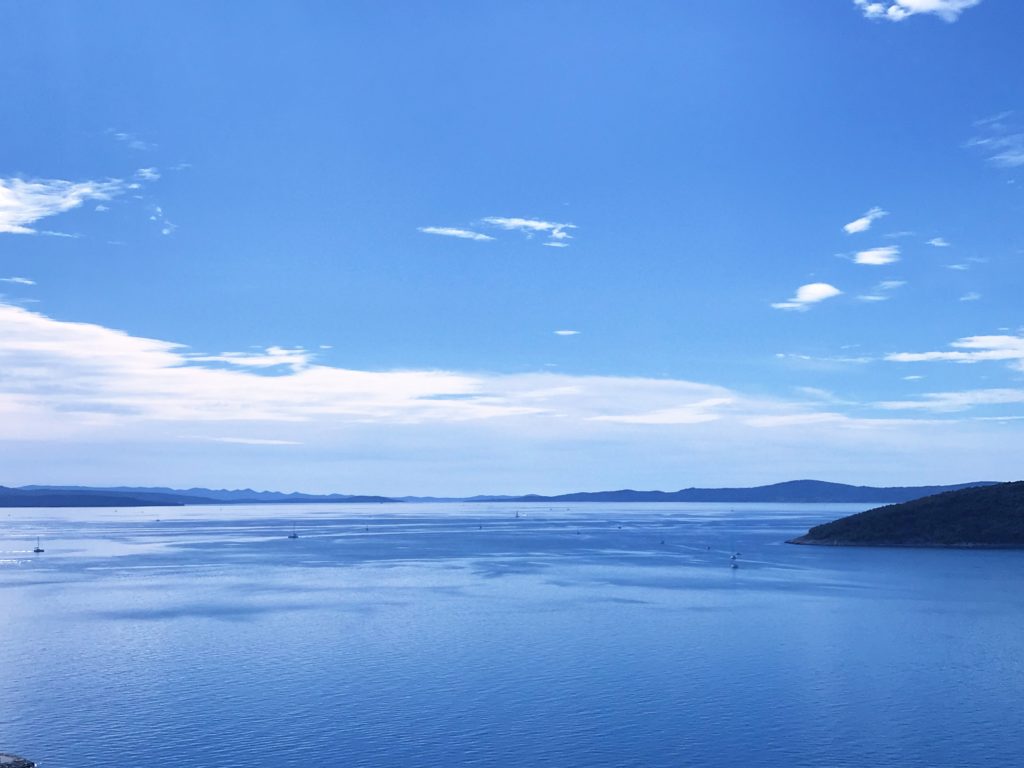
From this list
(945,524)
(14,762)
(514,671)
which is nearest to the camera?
(14,762)

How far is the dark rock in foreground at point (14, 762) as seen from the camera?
3466 centimetres

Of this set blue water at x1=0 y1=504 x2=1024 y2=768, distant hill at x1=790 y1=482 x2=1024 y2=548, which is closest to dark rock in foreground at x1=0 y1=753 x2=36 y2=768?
blue water at x1=0 y1=504 x2=1024 y2=768

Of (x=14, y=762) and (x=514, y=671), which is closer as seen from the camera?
(x=14, y=762)

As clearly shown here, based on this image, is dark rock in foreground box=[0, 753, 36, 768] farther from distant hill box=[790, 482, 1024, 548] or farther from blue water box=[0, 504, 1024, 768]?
distant hill box=[790, 482, 1024, 548]

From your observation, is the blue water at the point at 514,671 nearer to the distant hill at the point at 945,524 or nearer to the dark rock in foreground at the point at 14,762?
the dark rock in foreground at the point at 14,762

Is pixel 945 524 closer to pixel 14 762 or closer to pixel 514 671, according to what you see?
pixel 514 671

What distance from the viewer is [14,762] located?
1378 inches

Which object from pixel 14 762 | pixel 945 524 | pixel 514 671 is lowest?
pixel 14 762

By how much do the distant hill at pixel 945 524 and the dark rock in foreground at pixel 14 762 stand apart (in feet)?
508

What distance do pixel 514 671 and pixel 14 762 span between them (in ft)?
91.4

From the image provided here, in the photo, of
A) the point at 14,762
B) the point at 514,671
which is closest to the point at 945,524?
the point at 514,671

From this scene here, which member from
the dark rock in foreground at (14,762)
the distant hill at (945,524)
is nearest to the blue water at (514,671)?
the dark rock in foreground at (14,762)

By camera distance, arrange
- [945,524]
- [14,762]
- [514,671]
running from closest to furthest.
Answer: [14,762], [514,671], [945,524]

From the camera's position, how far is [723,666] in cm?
5559
